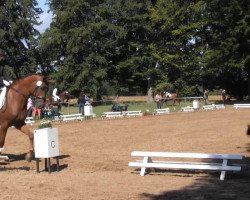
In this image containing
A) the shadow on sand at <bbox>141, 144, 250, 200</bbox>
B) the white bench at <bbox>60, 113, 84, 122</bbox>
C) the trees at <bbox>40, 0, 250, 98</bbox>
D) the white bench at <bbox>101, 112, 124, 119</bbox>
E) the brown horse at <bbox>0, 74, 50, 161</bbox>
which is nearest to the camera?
the shadow on sand at <bbox>141, 144, 250, 200</bbox>

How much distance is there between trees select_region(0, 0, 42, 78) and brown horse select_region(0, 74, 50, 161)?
61681 millimetres

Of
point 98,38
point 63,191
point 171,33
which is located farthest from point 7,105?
point 98,38

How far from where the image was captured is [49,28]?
8200cm

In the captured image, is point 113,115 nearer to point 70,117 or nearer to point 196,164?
point 70,117

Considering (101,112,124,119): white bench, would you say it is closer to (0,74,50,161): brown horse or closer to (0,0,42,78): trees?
(0,74,50,161): brown horse

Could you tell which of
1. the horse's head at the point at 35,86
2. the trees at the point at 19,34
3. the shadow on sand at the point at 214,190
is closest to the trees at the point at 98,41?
the trees at the point at 19,34

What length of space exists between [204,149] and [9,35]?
2545 inches

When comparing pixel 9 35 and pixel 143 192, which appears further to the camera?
pixel 9 35

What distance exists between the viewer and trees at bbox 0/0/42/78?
77938 millimetres

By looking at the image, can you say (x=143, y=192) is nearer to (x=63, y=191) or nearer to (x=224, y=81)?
(x=63, y=191)

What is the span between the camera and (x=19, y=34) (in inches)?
3120

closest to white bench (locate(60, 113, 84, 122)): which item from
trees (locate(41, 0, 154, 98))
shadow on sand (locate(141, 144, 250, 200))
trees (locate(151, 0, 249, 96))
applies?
shadow on sand (locate(141, 144, 250, 200))

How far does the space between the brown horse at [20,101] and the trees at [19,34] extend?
61.7 m

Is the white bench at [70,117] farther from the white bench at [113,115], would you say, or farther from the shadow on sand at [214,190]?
the shadow on sand at [214,190]
